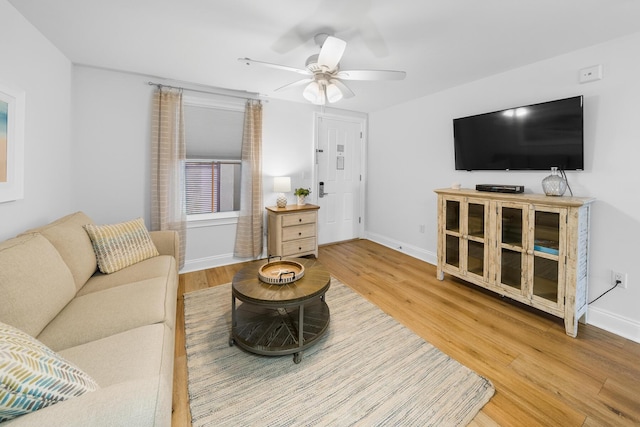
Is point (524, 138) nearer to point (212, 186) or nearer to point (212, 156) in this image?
point (212, 156)

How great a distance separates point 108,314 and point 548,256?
323 cm

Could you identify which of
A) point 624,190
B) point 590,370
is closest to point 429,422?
point 590,370

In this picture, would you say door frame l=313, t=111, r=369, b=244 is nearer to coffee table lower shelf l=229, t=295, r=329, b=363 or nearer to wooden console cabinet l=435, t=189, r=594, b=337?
wooden console cabinet l=435, t=189, r=594, b=337

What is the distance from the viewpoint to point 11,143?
6.10ft

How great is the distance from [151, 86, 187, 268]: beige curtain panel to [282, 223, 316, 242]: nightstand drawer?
133cm

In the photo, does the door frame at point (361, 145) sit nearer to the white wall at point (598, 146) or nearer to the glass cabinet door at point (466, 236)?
the white wall at point (598, 146)

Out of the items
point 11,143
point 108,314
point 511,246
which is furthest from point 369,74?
point 11,143

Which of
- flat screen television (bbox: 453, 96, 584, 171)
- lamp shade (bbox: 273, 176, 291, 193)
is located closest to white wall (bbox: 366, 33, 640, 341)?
flat screen television (bbox: 453, 96, 584, 171)

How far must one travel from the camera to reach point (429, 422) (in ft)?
4.65

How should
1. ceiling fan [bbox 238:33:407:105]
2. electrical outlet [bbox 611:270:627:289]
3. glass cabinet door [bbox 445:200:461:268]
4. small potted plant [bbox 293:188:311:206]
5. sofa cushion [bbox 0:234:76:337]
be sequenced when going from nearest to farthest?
sofa cushion [bbox 0:234:76:337]
ceiling fan [bbox 238:33:407:105]
electrical outlet [bbox 611:270:627:289]
glass cabinet door [bbox 445:200:461:268]
small potted plant [bbox 293:188:311:206]

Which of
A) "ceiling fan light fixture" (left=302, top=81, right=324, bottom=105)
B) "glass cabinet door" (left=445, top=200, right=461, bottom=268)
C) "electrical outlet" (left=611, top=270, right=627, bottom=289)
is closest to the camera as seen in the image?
"electrical outlet" (left=611, top=270, right=627, bottom=289)

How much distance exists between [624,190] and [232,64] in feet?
12.0

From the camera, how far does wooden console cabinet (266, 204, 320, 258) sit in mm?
3682

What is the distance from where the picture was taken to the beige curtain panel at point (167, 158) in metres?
3.11
